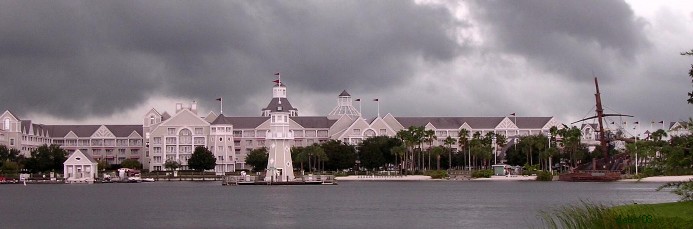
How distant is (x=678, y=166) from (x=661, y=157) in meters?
0.91

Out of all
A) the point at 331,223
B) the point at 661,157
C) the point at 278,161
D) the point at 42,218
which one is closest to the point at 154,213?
the point at 42,218

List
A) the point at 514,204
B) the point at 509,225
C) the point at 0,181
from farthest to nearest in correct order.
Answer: the point at 0,181
the point at 514,204
the point at 509,225

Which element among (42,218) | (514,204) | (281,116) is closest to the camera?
(42,218)

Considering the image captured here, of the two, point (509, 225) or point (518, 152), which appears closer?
point (509, 225)

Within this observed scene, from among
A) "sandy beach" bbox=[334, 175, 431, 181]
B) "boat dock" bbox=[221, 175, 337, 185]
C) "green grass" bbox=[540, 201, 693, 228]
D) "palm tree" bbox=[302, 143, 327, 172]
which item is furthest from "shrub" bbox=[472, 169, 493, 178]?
"green grass" bbox=[540, 201, 693, 228]

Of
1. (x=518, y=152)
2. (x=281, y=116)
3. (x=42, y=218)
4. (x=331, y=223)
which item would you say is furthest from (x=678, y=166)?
(x=518, y=152)

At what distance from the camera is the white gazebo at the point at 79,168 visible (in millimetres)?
172125

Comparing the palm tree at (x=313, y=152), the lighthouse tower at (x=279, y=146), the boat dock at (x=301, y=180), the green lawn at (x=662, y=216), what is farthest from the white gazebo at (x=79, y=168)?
the green lawn at (x=662, y=216)

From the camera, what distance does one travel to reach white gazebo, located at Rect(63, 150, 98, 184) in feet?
565

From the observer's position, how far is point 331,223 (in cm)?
6147

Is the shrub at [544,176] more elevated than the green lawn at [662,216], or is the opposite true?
the green lawn at [662,216]

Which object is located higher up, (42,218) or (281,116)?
(281,116)

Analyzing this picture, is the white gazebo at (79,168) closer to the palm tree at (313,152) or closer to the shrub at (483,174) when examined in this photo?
the palm tree at (313,152)

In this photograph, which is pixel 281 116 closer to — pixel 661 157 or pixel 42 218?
pixel 42 218
